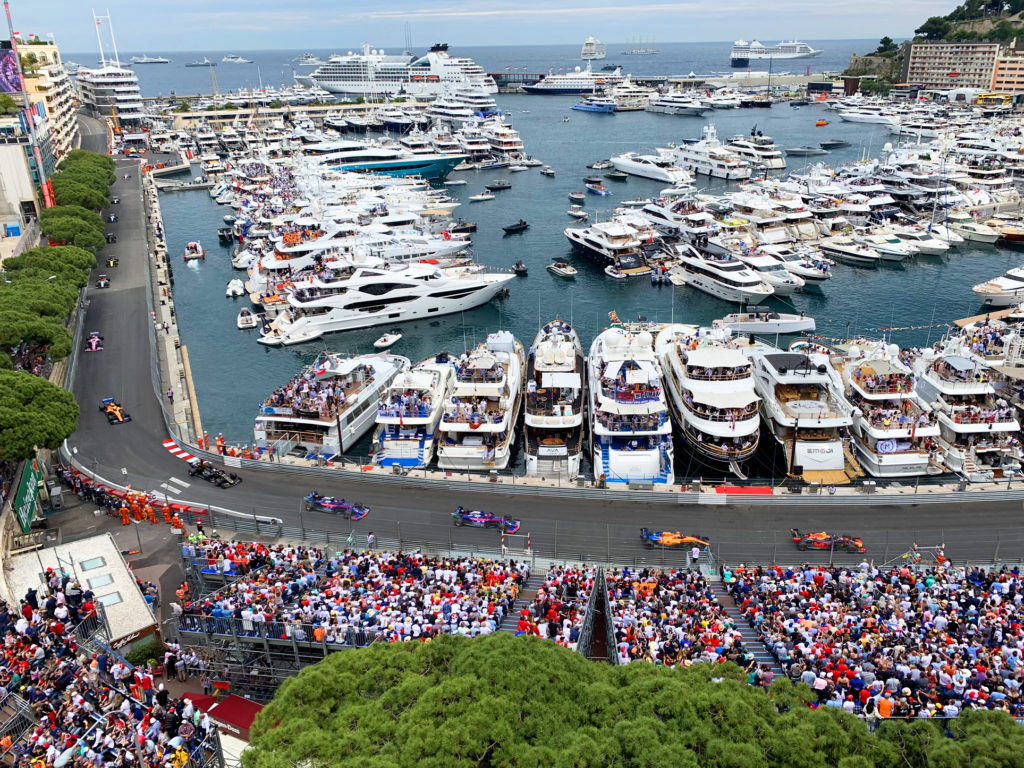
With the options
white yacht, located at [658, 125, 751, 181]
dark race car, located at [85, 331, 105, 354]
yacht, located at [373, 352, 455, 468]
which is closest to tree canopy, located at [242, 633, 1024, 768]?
yacht, located at [373, 352, 455, 468]

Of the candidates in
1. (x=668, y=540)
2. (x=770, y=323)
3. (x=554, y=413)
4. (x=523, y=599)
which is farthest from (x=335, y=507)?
(x=770, y=323)

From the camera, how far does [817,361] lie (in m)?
42.0

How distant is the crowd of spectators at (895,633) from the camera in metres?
19.8

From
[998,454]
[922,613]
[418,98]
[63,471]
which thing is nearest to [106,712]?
[63,471]

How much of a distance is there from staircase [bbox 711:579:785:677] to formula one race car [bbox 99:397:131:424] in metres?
31.5

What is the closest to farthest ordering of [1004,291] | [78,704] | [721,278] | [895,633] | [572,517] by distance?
[78,704] → [895,633] → [572,517] → [1004,291] → [721,278]

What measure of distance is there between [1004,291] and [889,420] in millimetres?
35902

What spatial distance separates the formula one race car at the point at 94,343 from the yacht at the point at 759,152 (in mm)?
101057

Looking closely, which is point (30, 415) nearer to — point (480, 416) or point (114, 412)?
point (114, 412)

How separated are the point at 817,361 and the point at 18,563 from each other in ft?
124

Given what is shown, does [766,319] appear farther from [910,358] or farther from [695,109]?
[695,109]

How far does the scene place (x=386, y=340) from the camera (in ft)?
201

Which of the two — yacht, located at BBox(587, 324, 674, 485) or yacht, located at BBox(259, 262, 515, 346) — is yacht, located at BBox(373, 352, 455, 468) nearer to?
yacht, located at BBox(587, 324, 674, 485)

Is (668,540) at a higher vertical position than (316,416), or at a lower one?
lower
